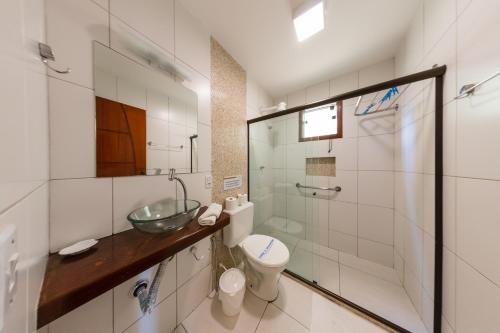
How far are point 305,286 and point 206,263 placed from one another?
98cm

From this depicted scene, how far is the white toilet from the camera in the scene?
1.21 metres

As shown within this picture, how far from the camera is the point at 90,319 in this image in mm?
698

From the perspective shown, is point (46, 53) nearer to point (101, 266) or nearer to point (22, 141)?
point (22, 141)

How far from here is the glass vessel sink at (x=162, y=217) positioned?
728 mm


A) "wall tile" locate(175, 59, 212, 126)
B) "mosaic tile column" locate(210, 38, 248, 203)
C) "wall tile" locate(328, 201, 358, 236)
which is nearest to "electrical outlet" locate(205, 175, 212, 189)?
"mosaic tile column" locate(210, 38, 248, 203)

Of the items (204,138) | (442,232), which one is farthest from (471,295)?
(204,138)

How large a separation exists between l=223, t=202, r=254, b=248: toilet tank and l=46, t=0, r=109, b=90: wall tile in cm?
119

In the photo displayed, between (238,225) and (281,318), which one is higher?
(238,225)

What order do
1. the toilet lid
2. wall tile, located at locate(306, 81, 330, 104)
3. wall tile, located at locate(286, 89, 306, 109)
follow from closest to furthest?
the toilet lid < wall tile, located at locate(306, 81, 330, 104) < wall tile, located at locate(286, 89, 306, 109)

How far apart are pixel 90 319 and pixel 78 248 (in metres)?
0.37

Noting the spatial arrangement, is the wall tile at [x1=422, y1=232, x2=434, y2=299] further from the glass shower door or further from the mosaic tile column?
the mosaic tile column

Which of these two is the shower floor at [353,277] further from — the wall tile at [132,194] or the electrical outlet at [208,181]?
the wall tile at [132,194]

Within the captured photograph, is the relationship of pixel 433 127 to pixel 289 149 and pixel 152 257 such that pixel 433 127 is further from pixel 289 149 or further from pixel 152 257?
pixel 152 257

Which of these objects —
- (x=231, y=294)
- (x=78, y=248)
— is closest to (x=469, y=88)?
(x=231, y=294)
